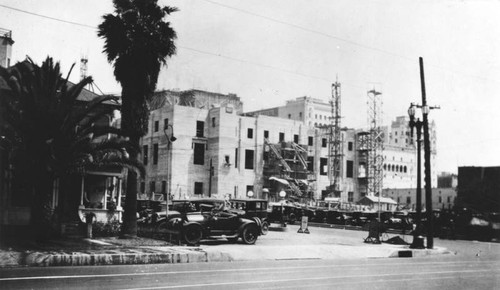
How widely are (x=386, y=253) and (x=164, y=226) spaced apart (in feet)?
31.0

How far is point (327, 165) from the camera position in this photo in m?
77.6

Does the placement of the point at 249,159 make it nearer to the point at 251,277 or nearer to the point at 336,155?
the point at 336,155

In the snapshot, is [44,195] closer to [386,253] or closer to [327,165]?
[386,253]

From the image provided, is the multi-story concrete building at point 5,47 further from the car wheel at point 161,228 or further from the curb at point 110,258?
the curb at point 110,258

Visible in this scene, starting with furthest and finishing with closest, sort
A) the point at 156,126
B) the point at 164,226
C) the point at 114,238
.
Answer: the point at 156,126 < the point at 164,226 < the point at 114,238

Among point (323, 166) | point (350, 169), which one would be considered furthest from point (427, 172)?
point (350, 169)

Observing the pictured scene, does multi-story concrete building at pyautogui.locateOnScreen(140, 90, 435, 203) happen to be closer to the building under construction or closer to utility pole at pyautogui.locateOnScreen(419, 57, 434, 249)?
the building under construction

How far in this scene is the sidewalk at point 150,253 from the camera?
14141mm

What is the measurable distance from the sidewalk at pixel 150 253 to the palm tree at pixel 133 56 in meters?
3.87

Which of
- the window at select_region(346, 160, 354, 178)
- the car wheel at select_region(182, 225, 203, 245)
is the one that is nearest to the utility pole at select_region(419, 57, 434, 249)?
the car wheel at select_region(182, 225, 203, 245)

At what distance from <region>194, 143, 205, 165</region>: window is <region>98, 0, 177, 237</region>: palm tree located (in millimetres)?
42968

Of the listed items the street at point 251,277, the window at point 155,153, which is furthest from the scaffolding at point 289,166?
the street at point 251,277

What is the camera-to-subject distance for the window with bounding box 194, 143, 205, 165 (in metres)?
65.6

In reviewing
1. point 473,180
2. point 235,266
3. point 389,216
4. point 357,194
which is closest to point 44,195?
point 235,266
